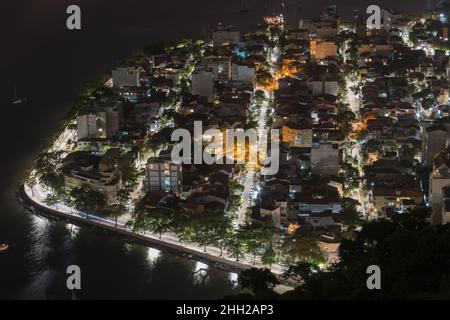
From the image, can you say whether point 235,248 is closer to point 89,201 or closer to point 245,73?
point 89,201

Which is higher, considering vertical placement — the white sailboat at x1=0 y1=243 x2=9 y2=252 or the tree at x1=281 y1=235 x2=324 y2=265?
the tree at x1=281 y1=235 x2=324 y2=265

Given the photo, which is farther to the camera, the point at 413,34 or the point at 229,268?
the point at 413,34

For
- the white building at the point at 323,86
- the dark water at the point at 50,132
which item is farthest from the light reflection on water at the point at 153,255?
the white building at the point at 323,86

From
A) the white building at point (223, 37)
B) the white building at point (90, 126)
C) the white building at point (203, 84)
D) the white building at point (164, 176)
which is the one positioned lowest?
the white building at point (164, 176)

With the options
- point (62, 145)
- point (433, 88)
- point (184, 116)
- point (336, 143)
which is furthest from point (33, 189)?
point (433, 88)

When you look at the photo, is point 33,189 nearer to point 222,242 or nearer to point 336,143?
point 222,242

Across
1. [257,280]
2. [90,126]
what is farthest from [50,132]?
[257,280]

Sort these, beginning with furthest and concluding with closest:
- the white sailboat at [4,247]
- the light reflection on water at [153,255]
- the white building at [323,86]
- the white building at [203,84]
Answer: the white building at [203,84]
the white building at [323,86]
the white sailboat at [4,247]
the light reflection on water at [153,255]

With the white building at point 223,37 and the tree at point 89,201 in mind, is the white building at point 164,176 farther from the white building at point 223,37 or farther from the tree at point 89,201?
the white building at point 223,37

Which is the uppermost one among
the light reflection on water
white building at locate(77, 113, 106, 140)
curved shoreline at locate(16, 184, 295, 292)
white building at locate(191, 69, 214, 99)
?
white building at locate(191, 69, 214, 99)

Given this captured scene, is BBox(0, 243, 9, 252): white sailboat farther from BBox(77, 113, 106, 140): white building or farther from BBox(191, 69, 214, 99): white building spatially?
BBox(191, 69, 214, 99): white building

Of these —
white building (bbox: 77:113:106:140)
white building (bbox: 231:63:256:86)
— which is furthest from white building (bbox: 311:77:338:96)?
white building (bbox: 77:113:106:140)
